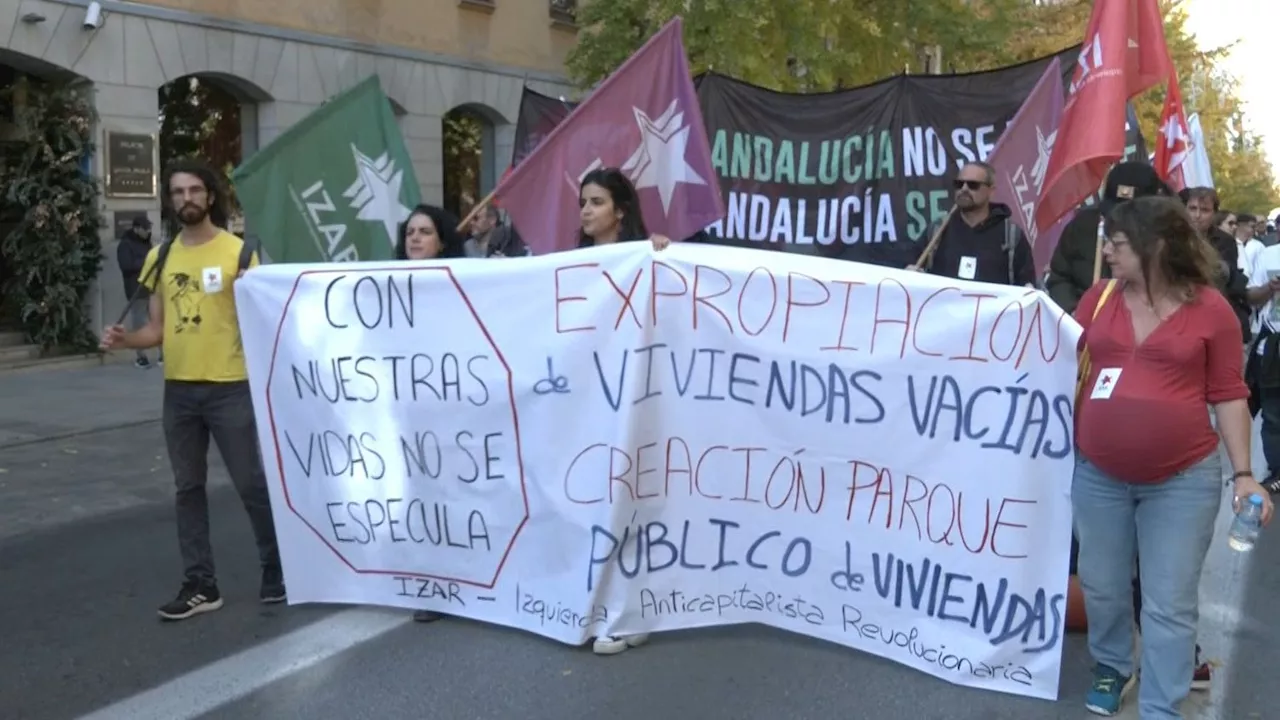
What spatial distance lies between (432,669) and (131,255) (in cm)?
1087

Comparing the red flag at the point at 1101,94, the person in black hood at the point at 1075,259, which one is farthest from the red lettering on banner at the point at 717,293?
the red flag at the point at 1101,94

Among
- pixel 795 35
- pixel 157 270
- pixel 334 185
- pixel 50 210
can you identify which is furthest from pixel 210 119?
pixel 157 270

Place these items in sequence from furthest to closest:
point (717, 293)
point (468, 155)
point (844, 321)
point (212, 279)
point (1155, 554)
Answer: point (468, 155) → point (212, 279) → point (717, 293) → point (844, 321) → point (1155, 554)

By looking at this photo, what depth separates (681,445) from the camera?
4703 mm

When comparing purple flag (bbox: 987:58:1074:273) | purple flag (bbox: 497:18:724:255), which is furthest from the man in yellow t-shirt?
purple flag (bbox: 987:58:1074:273)

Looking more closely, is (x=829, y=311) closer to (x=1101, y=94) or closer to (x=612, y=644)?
(x=612, y=644)

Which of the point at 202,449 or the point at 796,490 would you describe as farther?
the point at 202,449

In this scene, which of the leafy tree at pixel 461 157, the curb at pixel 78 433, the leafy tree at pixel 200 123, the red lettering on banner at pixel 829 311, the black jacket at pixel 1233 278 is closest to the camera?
the red lettering on banner at pixel 829 311

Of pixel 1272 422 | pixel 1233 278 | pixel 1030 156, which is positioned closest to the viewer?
pixel 1233 278

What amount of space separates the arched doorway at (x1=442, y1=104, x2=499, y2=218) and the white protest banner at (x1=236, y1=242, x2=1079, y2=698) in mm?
15118

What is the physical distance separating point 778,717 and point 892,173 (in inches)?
235

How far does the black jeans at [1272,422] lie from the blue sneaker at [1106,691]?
4218 millimetres

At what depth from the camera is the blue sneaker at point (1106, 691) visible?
4227 mm

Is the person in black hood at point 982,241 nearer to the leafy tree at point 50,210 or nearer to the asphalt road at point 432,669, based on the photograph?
the asphalt road at point 432,669
